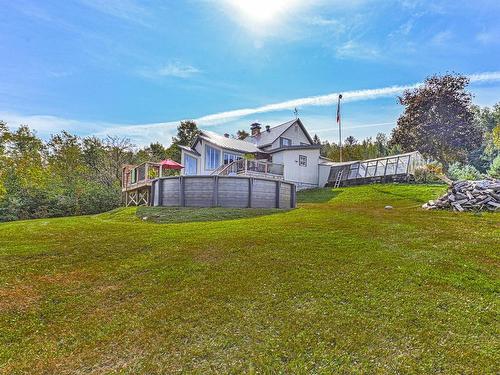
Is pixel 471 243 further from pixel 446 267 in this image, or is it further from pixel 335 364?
pixel 335 364

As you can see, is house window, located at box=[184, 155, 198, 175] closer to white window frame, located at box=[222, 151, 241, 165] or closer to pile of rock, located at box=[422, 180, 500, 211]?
white window frame, located at box=[222, 151, 241, 165]

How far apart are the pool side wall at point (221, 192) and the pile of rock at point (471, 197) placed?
6.98 meters

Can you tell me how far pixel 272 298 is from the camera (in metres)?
5.18

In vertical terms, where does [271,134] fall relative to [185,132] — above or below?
below

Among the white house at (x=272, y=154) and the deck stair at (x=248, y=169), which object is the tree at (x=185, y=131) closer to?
the white house at (x=272, y=154)

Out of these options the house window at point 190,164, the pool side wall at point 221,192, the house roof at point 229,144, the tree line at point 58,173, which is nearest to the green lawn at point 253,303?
the pool side wall at point 221,192

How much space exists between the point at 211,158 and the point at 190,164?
3.14m

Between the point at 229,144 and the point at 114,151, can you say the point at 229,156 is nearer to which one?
the point at 229,144

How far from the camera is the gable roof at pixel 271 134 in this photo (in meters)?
31.1

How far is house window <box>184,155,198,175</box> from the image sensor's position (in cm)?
2916

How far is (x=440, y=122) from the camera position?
106 ft

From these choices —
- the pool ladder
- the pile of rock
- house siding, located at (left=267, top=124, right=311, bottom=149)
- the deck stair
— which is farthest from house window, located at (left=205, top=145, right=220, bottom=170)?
the pile of rock

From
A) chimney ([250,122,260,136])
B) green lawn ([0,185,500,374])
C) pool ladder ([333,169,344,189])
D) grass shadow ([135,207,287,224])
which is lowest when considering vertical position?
green lawn ([0,185,500,374])

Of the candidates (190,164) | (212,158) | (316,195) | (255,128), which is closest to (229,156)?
(212,158)
